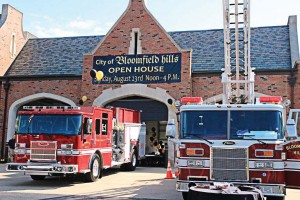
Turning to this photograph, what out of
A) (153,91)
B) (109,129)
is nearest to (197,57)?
(153,91)

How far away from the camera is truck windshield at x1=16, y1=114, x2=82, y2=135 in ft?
38.0

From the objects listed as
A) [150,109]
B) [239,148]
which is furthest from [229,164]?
[150,109]

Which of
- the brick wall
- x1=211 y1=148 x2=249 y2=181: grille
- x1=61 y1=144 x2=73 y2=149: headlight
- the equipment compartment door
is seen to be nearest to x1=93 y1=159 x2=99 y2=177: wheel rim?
x1=61 y1=144 x2=73 y2=149: headlight

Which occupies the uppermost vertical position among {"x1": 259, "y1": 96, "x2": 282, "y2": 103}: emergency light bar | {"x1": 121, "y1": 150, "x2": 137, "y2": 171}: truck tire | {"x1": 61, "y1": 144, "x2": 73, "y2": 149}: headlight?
Result: {"x1": 259, "y1": 96, "x2": 282, "y2": 103}: emergency light bar

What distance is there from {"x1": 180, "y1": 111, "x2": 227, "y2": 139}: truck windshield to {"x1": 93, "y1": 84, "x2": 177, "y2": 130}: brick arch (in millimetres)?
9538

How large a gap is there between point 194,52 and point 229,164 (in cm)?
1279

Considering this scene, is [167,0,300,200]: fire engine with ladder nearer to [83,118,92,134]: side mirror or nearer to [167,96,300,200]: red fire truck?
[167,96,300,200]: red fire truck

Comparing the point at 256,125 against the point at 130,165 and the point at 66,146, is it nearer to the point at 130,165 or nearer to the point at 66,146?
the point at 66,146

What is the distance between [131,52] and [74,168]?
934 centimetres

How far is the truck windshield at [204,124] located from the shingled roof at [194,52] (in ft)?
33.2

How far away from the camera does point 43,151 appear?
1154cm

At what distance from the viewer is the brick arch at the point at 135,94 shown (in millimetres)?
18484

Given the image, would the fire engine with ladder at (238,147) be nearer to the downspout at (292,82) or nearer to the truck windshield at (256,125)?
the truck windshield at (256,125)

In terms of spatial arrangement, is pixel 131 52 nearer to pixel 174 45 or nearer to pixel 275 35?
pixel 174 45
